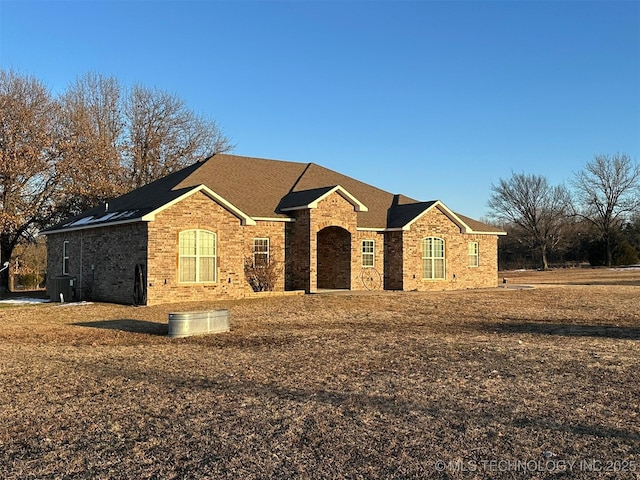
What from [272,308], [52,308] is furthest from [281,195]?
[52,308]

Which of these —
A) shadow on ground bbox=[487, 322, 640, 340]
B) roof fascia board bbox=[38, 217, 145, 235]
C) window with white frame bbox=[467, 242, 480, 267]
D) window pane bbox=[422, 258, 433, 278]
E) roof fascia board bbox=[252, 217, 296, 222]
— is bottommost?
shadow on ground bbox=[487, 322, 640, 340]

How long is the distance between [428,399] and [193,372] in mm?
3697

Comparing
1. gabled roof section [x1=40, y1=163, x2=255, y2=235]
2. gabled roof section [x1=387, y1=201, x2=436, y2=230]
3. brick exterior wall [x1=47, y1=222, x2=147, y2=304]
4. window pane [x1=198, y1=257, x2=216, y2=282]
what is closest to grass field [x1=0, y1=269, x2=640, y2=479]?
brick exterior wall [x1=47, y1=222, x2=147, y2=304]

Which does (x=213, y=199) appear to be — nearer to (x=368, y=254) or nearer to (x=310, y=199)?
(x=310, y=199)

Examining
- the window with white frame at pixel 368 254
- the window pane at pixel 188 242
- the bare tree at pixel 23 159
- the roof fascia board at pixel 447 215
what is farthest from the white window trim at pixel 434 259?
the bare tree at pixel 23 159

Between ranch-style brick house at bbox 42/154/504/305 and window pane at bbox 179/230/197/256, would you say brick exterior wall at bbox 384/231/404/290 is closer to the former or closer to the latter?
ranch-style brick house at bbox 42/154/504/305

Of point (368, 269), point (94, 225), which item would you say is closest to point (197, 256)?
point (94, 225)

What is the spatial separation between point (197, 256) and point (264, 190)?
637 cm

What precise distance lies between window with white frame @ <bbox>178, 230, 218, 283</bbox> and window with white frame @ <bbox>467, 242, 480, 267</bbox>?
1414cm

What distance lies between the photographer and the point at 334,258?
2656 cm

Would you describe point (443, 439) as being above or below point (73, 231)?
below

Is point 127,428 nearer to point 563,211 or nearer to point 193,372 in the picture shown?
point 193,372

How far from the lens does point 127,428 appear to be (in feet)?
19.8

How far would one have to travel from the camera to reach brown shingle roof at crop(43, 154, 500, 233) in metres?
24.4
